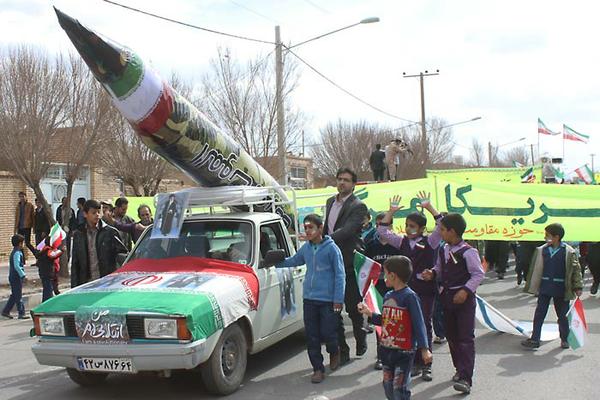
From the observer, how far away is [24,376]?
6.53m

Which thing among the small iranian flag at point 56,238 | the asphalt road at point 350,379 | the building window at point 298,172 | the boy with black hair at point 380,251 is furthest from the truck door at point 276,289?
the building window at point 298,172

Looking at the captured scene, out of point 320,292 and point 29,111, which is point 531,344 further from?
→ point 29,111

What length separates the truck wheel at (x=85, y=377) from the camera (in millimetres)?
5762

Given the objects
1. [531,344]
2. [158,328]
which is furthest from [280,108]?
[158,328]

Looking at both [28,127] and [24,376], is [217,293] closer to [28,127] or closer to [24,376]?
[24,376]

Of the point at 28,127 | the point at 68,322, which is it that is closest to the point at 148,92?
the point at 68,322

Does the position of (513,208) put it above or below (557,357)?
above

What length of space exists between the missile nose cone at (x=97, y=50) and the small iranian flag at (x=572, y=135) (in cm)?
2894

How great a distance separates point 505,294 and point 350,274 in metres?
5.63

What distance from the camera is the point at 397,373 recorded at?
4562 millimetres

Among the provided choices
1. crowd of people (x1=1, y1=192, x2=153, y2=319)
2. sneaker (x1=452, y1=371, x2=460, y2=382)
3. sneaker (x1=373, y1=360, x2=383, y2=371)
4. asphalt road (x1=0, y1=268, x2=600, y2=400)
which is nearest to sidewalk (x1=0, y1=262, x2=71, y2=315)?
crowd of people (x1=1, y1=192, x2=153, y2=319)

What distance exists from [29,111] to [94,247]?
5.96 metres

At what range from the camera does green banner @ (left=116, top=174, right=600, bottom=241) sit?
36.0ft

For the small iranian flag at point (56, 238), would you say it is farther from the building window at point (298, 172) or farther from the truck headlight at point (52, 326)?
the building window at point (298, 172)
